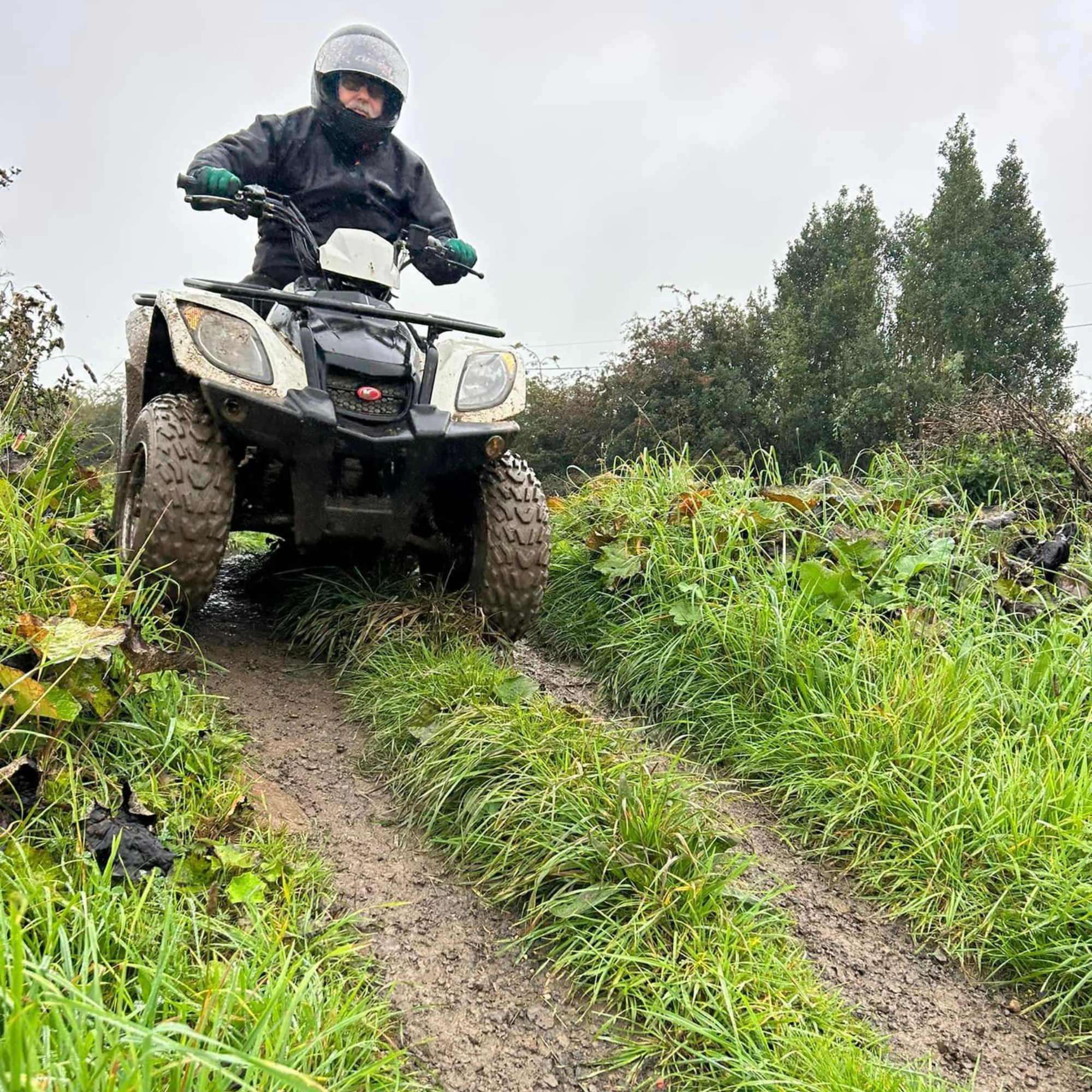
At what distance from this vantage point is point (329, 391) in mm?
3189

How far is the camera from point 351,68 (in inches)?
146

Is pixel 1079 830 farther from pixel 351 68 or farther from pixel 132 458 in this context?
pixel 351 68

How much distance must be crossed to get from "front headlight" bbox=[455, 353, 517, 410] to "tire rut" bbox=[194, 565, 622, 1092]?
45.6 inches

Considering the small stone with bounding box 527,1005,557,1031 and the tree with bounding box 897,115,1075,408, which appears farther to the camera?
the tree with bounding box 897,115,1075,408

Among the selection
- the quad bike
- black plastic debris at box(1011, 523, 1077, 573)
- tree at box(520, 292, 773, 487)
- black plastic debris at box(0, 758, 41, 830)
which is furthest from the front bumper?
tree at box(520, 292, 773, 487)

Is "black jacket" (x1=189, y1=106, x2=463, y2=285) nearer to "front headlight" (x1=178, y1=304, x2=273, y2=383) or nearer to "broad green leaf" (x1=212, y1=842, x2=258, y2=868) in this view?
"front headlight" (x1=178, y1=304, x2=273, y2=383)

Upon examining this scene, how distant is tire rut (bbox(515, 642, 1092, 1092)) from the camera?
6.29 ft

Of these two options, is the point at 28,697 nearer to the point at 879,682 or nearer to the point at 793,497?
the point at 879,682

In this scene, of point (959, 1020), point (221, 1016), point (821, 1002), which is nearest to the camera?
point (221, 1016)

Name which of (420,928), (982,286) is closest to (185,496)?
(420,928)

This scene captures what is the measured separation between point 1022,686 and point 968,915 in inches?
43.4

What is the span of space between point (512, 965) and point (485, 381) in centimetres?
205

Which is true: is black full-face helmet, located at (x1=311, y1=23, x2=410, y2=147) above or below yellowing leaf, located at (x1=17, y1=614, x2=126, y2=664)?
above

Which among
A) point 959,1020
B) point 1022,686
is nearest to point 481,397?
point 1022,686
